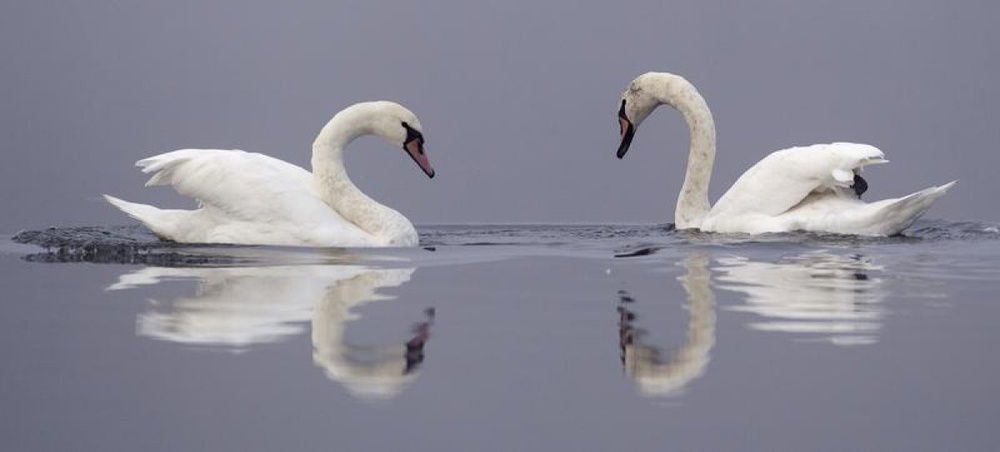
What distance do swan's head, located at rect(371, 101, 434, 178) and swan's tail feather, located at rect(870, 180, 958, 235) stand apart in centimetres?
306

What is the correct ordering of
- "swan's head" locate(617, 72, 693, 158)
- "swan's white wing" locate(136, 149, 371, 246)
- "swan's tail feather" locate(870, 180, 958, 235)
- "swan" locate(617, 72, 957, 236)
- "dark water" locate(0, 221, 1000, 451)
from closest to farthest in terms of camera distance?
"dark water" locate(0, 221, 1000, 451)
"swan's white wing" locate(136, 149, 371, 246)
"swan's tail feather" locate(870, 180, 958, 235)
"swan" locate(617, 72, 957, 236)
"swan's head" locate(617, 72, 693, 158)

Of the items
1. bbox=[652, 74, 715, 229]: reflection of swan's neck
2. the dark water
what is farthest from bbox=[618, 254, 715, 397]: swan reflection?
bbox=[652, 74, 715, 229]: reflection of swan's neck

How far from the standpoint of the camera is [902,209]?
41.7ft

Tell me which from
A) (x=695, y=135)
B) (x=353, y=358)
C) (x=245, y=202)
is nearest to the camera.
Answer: (x=353, y=358)

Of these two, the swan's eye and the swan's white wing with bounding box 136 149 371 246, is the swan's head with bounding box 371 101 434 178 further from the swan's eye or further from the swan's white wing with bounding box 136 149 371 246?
the swan's white wing with bounding box 136 149 371 246

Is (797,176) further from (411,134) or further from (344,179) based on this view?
(344,179)

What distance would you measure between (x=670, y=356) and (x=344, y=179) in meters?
6.11

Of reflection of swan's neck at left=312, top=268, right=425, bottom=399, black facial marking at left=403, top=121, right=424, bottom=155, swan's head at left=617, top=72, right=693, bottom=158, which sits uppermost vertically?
swan's head at left=617, top=72, right=693, bottom=158

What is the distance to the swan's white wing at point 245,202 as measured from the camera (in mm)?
11969

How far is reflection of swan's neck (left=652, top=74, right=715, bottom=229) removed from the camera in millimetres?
15289

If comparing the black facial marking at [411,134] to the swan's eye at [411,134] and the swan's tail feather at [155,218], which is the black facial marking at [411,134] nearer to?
the swan's eye at [411,134]

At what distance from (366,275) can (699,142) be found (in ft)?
19.4

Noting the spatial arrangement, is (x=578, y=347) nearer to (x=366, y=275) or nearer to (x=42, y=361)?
(x=42, y=361)

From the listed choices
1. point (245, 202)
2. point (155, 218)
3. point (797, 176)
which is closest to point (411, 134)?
point (245, 202)
